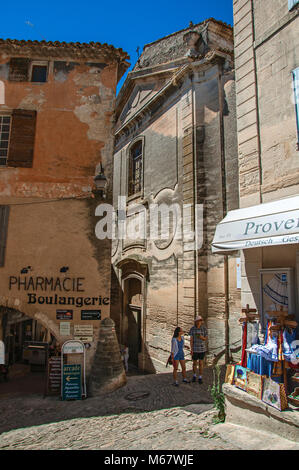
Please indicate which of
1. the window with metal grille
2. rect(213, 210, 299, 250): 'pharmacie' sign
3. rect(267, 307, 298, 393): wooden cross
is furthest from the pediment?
rect(267, 307, 298, 393): wooden cross

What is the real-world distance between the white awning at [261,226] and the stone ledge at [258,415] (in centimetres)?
218

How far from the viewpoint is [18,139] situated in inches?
356

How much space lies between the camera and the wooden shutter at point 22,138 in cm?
899

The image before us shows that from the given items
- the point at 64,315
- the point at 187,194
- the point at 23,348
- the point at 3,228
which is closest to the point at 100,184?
the point at 3,228

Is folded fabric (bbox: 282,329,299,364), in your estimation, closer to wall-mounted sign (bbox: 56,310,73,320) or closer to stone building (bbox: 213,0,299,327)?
stone building (bbox: 213,0,299,327)

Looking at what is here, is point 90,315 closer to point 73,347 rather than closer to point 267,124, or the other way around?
point 73,347

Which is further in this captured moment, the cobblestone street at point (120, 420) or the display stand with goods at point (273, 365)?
the cobblestone street at point (120, 420)

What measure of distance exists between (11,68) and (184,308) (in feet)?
28.7

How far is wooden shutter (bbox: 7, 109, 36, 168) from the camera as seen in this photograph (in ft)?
29.5

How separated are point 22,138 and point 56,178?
1.44m

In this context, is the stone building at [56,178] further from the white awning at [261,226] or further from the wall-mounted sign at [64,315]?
the white awning at [261,226]

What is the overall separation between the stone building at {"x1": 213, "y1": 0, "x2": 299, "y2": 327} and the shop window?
5604 millimetres

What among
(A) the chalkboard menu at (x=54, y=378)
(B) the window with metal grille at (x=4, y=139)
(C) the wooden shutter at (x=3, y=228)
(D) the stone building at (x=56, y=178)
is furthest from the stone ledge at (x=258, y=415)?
(B) the window with metal grille at (x=4, y=139)

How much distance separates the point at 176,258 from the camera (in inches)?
444
